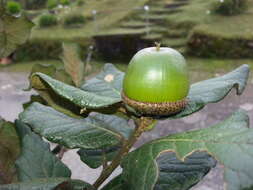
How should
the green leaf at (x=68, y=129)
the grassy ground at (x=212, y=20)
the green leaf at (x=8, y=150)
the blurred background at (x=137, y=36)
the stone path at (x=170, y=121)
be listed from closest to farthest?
the green leaf at (x=68, y=129), the green leaf at (x=8, y=150), the stone path at (x=170, y=121), the blurred background at (x=137, y=36), the grassy ground at (x=212, y=20)

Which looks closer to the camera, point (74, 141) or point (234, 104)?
point (74, 141)

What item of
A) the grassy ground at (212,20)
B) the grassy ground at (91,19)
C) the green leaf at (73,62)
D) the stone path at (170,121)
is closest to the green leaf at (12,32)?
the green leaf at (73,62)

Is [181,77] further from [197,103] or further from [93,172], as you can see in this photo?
[93,172]

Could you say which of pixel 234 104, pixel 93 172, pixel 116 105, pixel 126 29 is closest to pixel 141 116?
pixel 116 105

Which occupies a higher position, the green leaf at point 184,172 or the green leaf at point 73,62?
the green leaf at point 73,62

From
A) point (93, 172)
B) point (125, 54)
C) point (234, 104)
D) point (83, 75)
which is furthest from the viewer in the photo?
point (125, 54)

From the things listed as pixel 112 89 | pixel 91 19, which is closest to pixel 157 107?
pixel 112 89

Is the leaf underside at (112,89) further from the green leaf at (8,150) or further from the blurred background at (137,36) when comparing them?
the blurred background at (137,36)
